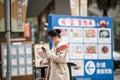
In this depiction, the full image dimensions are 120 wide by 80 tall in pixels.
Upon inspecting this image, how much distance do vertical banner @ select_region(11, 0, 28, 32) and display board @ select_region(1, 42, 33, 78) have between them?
0.45 meters

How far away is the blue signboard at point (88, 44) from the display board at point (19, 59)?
1122 mm

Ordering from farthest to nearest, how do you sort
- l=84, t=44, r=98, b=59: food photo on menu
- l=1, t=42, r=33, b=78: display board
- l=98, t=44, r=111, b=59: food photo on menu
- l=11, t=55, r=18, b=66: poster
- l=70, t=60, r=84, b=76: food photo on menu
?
l=98, t=44, r=111, b=59: food photo on menu < l=84, t=44, r=98, b=59: food photo on menu < l=70, t=60, r=84, b=76: food photo on menu < l=11, t=55, r=18, b=66: poster < l=1, t=42, r=33, b=78: display board

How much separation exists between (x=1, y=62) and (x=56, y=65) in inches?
Result: 136

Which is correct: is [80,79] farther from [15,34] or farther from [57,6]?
[57,6]

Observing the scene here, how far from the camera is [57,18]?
1128cm

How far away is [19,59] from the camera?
1164 cm

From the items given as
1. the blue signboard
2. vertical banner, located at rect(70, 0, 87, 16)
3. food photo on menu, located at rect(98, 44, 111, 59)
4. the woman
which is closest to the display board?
the blue signboard

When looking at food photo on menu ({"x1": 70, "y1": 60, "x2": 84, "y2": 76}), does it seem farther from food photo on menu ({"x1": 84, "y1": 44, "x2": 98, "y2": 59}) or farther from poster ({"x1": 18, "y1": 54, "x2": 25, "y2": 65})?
poster ({"x1": 18, "y1": 54, "x2": 25, "y2": 65})

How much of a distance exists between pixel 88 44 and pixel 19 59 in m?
1.95

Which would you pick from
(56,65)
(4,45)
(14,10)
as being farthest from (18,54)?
(56,65)

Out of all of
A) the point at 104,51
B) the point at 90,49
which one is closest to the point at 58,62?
the point at 90,49

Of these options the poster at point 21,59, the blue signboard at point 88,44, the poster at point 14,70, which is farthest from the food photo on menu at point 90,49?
the poster at point 14,70

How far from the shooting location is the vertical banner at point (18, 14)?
11.5 metres

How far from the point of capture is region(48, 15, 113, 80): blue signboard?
11500mm
